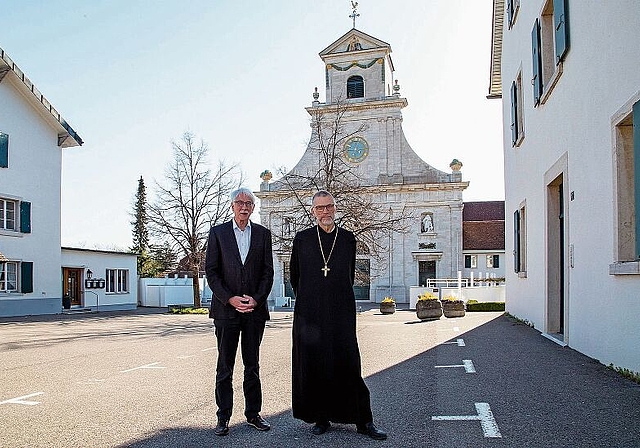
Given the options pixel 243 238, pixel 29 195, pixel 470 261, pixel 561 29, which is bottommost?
pixel 470 261

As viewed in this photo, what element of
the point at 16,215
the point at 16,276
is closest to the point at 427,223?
the point at 16,215

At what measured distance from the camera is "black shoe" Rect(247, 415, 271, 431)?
207 inches

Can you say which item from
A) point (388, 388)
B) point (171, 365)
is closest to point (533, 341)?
point (388, 388)

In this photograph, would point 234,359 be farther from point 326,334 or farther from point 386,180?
point 386,180

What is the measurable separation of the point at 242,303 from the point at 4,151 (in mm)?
25755

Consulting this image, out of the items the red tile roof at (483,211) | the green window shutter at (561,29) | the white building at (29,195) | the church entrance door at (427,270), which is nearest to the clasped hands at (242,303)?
the green window shutter at (561,29)

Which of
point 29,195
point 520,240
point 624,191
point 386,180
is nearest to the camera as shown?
point 624,191

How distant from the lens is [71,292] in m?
34.6

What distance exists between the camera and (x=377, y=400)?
20.8 ft

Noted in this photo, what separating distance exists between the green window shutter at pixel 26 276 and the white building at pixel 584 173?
2098cm

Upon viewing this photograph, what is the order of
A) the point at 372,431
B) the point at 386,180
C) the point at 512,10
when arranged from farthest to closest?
the point at 386,180 → the point at 512,10 → the point at 372,431

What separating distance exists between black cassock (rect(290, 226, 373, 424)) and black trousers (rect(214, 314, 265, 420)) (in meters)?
0.36

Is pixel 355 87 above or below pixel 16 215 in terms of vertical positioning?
above

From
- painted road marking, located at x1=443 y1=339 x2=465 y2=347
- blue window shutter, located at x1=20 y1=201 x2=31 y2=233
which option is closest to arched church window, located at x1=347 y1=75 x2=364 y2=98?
blue window shutter, located at x1=20 y1=201 x2=31 y2=233
